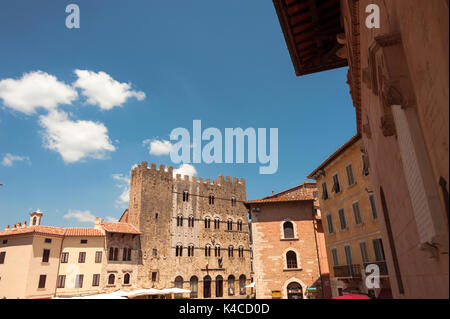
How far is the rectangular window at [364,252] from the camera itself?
1877 cm

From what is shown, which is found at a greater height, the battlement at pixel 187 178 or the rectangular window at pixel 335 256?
the battlement at pixel 187 178

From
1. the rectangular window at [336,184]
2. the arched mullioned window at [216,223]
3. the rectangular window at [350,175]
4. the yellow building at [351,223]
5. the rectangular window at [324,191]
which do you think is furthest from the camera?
the arched mullioned window at [216,223]

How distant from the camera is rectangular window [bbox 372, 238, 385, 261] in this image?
1730 cm

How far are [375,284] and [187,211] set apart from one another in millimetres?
28655

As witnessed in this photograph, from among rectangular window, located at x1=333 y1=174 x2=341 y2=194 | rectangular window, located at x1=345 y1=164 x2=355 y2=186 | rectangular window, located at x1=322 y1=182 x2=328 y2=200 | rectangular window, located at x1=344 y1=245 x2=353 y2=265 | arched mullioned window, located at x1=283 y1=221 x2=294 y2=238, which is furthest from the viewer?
arched mullioned window, located at x1=283 y1=221 x2=294 y2=238

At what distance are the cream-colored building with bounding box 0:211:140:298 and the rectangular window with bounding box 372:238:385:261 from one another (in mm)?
27179

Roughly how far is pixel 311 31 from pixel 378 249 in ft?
47.5

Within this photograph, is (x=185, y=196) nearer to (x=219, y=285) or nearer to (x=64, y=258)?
(x=219, y=285)

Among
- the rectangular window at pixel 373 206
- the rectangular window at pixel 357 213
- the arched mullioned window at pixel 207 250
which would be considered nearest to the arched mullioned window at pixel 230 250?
the arched mullioned window at pixel 207 250

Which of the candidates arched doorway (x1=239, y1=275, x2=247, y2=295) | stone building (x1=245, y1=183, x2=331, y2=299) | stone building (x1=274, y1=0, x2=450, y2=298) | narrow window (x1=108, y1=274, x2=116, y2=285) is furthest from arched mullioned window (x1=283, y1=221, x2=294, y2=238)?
stone building (x1=274, y1=0, x2=450, y2=298)

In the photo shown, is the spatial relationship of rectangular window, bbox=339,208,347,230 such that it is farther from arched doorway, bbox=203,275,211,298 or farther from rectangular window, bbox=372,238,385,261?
arched doorway, bbox=203,275,211,298

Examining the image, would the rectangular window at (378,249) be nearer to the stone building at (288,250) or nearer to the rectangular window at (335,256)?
the rectangular window at (335,256)
